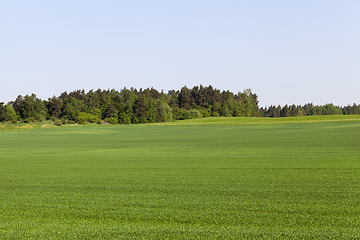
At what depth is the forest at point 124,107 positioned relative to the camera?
81500 mm

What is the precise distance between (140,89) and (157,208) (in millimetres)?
121494

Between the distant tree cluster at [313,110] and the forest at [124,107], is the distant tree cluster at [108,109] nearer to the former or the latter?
the forest at [124,107]

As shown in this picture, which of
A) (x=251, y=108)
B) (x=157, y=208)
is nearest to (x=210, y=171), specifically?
(x=157, y=208)

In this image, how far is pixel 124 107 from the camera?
91.9 meters

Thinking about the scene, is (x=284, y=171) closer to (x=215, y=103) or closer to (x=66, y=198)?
(x=66, y=198)

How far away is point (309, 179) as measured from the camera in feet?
31.6

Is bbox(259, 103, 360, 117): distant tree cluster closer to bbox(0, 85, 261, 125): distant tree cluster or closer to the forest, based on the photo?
the forest

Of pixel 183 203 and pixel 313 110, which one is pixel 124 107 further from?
pixel 313 110

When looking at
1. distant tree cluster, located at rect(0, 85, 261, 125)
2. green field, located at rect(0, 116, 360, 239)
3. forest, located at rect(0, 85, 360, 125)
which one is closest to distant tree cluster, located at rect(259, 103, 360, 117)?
forest, located at rect(0, 85, 360, 125)

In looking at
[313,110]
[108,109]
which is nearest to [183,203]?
[108,109]

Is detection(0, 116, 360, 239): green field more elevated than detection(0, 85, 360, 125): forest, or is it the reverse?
detection(0, 85, 360, 125): forest

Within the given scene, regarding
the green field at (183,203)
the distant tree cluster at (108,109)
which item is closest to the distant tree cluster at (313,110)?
the distant tree cluster at (108,109)

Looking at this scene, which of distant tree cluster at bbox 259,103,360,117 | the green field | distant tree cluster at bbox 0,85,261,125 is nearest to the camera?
the green field

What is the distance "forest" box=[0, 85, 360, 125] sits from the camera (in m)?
81.5
